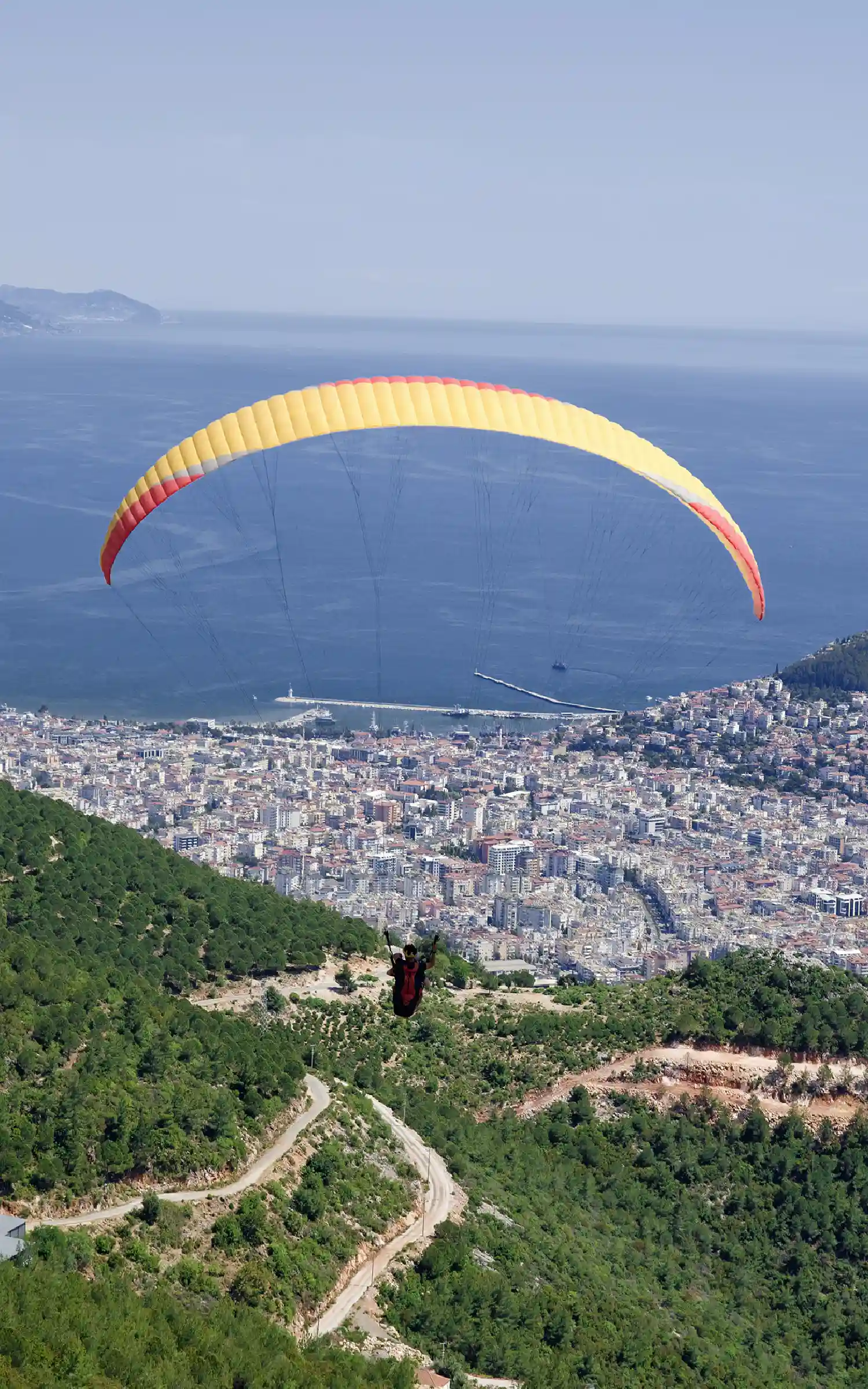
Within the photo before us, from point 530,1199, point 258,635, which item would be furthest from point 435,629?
point 530,1199

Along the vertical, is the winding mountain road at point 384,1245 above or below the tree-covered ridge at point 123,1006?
below

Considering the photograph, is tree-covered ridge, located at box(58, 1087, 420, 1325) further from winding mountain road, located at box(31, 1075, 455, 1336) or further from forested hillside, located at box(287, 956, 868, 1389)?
forested hillside, located at box(287, 956, 868, 1389)

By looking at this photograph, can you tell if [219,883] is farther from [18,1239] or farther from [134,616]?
[134,616]

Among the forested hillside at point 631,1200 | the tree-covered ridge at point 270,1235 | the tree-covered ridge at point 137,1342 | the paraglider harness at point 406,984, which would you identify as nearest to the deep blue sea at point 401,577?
the forested hillside at point 631,1200

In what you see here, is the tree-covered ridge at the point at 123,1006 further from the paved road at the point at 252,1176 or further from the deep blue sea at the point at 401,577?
the deep blue sea at the point at 401,577

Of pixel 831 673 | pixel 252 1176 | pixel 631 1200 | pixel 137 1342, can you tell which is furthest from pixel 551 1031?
pixel 831 673
